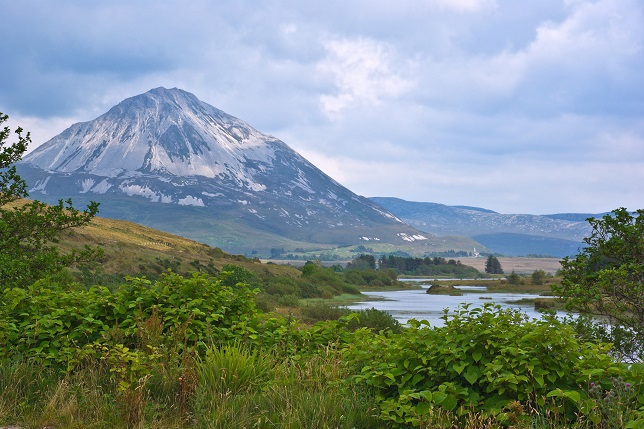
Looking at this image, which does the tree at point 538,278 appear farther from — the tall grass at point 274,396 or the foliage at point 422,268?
the tall grass at point 274,396

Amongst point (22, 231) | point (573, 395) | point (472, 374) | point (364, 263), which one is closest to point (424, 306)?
point (22, 231)

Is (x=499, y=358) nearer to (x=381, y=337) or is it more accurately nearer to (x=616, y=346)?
(x=381, y=337)

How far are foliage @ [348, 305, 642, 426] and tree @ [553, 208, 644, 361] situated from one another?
189 inches

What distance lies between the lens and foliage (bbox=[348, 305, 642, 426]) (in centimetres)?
568

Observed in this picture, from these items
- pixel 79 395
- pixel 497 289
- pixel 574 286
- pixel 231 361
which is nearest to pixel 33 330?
pixel 79 395

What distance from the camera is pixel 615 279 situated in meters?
10.7

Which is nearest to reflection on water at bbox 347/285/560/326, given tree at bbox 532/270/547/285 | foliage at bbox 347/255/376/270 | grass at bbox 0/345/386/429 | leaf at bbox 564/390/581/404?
tree at bbox 532/270/547/285

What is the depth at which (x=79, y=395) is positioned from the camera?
24.1 ft

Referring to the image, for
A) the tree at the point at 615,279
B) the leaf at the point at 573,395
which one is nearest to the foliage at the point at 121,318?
the leaf at the point at 573,395

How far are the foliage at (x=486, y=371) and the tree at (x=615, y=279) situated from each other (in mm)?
4792

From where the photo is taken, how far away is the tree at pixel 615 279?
10680 mm

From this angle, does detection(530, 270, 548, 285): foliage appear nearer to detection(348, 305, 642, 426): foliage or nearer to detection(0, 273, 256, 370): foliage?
detection(0, 273, 256, 370): foliage

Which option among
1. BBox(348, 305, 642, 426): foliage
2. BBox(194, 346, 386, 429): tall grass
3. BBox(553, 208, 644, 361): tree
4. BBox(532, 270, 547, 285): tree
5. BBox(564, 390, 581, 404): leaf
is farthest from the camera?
BBox(532, 270, 547, 285): tree

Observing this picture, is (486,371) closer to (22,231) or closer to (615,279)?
(615,279)
